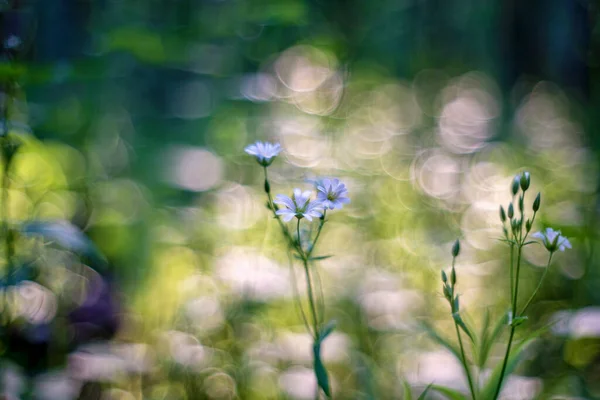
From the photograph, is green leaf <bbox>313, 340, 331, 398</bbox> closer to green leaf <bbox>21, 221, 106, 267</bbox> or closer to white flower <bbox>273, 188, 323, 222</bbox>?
white flower <bbox>273, 188, 323, 222</bbox>

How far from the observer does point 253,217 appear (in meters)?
2.12

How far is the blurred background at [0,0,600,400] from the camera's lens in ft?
4.78

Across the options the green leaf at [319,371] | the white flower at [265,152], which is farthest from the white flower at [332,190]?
the green leaf at [319,371]

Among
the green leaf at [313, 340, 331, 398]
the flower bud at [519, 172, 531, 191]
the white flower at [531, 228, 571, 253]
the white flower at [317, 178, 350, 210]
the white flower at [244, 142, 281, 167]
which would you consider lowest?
the green leaf at [313, 340, 331, 398]

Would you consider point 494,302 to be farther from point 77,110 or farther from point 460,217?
point 77,110

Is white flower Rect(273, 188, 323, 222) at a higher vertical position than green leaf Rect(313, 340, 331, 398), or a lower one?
higher

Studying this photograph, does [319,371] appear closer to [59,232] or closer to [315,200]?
[315,200]

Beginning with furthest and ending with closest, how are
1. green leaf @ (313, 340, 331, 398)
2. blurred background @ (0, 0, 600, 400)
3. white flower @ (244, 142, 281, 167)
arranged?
1. blurred background @ (0, 0, 600, 400)
2. white flower @ (244, 142, 281, 167)
3. green leaf @ (313, 340, 331, 398)

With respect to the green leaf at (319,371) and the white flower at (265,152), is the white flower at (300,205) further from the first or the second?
the green leaf at (319,371)

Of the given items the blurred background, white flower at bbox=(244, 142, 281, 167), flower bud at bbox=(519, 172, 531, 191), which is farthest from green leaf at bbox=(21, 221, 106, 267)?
flower bud at bbox=(519, 172, 531, 191)

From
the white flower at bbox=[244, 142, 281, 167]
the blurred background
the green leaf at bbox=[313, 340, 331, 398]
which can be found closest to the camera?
the green leaf at bbox=[313, 340, 331, 398]

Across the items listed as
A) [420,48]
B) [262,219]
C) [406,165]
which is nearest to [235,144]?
[262,219]

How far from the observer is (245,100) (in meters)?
2.21

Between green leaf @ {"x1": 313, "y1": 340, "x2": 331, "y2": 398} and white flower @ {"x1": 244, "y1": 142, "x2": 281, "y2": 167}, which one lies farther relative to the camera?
white flower @ {"x1": 244, "y1": 142, "x2": 281, "y2": 167}
